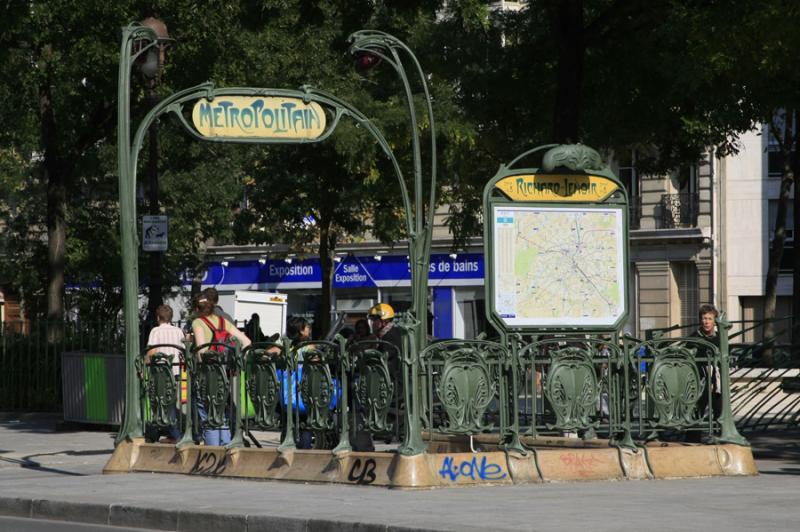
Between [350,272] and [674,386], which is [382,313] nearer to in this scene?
[674,386]

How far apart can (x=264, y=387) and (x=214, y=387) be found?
0.68 m

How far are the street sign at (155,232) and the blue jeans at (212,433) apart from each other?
6829 mm

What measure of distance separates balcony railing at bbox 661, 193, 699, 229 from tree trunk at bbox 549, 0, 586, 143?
29.9 metres

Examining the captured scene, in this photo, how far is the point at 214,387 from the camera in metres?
13.8

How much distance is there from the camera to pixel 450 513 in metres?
10.0

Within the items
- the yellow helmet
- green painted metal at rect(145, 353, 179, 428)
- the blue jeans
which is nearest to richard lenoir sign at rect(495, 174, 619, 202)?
the yellow helmet

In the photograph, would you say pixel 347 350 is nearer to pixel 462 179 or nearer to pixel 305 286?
pixel 462 179

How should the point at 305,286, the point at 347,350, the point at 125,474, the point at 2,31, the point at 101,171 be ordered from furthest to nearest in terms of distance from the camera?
the point at 305,286, the point at 101,171, the point at 2,31, the point at 125,474, the point at 347,350

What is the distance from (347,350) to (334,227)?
25112 millimetres

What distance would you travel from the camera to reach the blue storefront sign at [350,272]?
50.8 metres

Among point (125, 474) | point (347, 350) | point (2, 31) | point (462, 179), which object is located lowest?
point (125, 474)

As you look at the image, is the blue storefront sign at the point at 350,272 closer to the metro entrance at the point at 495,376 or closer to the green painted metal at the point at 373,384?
the metro entrance at the point at 495,376

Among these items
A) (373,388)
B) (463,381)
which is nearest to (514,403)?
(463,381)

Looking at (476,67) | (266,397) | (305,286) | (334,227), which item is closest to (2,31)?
(476,67)
